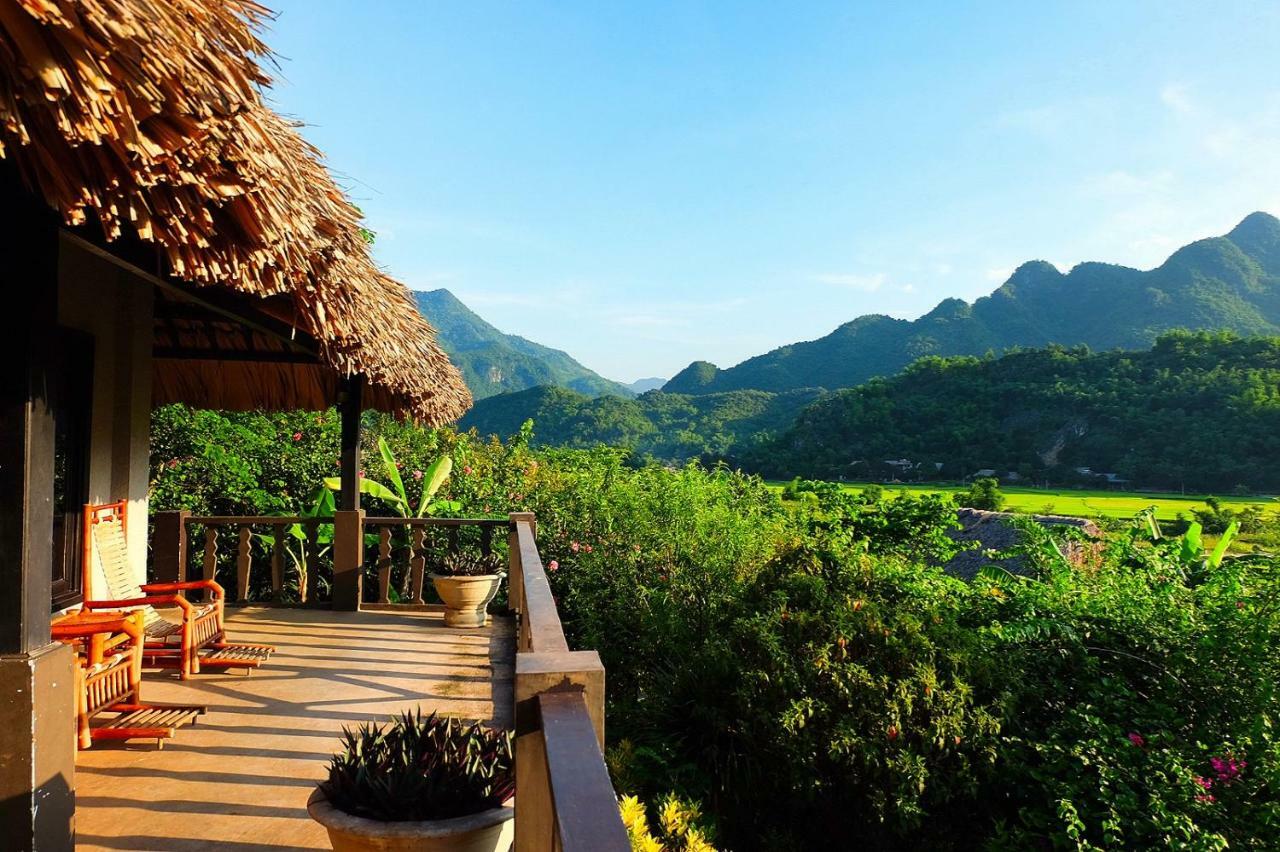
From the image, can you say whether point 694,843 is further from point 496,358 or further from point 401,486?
point 496,358

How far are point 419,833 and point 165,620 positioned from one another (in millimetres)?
4074

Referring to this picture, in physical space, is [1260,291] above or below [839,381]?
above

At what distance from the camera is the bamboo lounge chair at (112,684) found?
351 centimetres

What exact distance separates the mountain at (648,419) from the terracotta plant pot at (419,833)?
3208 cm

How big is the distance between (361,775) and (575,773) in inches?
45.1

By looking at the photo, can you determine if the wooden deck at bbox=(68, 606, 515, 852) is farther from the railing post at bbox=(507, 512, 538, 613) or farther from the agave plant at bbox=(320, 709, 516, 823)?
the agave plant at bbox=(320, 709, 516, 823)

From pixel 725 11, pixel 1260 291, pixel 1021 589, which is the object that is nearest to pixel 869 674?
pixel 1021 589

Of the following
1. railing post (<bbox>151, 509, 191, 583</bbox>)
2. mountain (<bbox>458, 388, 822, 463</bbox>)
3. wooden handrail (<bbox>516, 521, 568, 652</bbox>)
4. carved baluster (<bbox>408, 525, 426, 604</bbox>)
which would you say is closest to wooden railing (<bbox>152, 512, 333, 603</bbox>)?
railing post (<bbox>151, 509, 191, 583</bbox>)

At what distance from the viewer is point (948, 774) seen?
466 centimetres

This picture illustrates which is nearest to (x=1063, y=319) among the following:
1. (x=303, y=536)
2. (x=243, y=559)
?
(x=303, y=536)

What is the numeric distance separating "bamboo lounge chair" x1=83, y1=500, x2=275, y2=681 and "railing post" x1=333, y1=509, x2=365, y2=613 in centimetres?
157

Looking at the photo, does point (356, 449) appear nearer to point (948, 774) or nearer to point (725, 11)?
point (948, 774)

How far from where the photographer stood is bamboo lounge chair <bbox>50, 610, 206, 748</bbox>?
11.5ft

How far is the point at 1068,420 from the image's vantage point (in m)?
33.7
